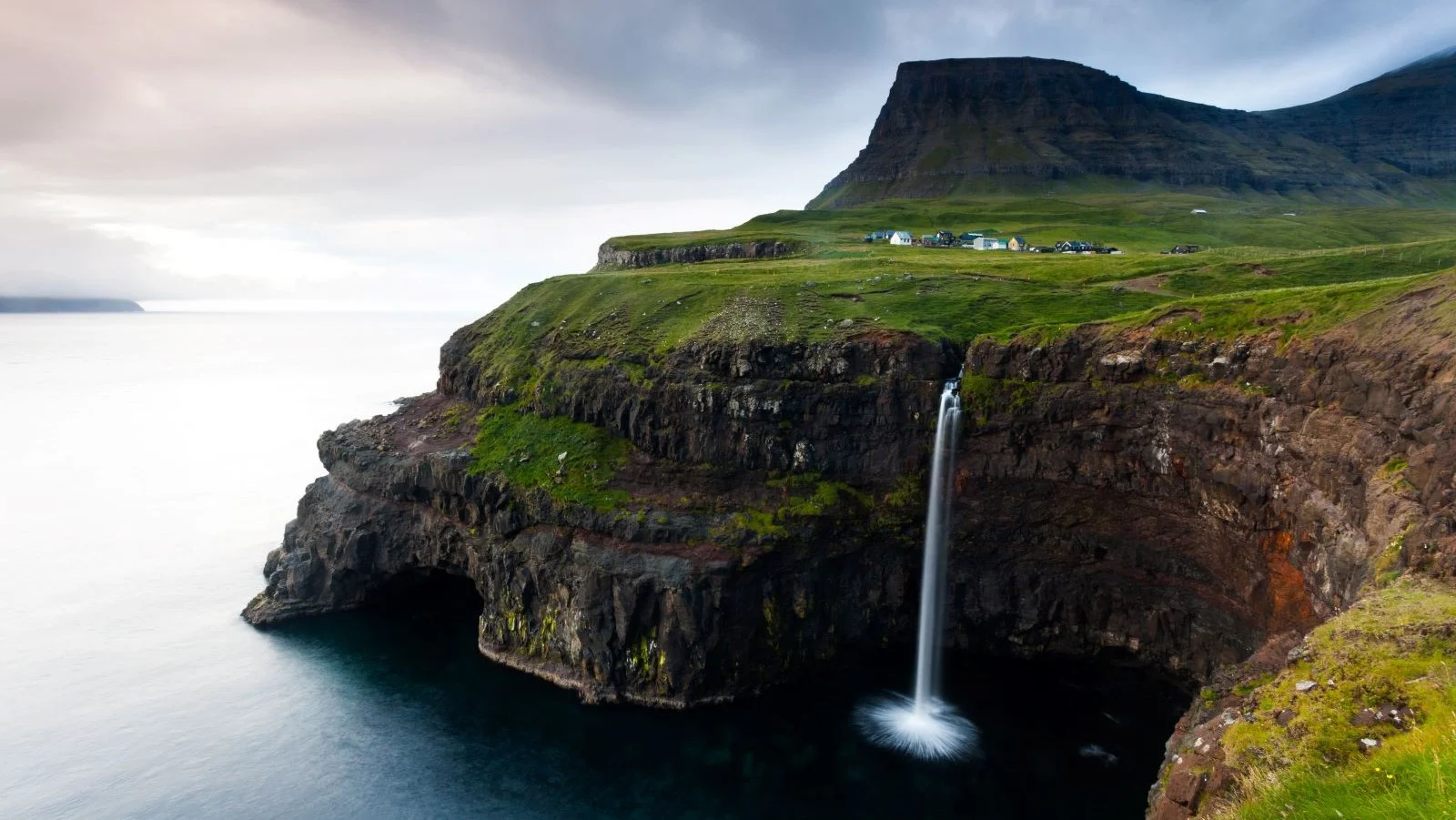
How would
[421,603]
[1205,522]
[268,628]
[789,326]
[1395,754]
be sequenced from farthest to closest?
[421,603]
[268,628]
[789,326]
[1205,522]
[1395,754]

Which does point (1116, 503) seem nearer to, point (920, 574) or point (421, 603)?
point (920, 574)

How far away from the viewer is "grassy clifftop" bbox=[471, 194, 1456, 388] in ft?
154

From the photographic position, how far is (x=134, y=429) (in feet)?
479

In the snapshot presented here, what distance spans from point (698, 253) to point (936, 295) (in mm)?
48603

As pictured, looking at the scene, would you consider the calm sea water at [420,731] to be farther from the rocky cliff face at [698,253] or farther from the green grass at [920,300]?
the rocky cliff face at [698,253]

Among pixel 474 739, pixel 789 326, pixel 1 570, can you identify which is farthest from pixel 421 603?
pixel 1 570

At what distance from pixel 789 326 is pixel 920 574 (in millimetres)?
21883

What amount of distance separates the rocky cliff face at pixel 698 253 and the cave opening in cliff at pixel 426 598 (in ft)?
180

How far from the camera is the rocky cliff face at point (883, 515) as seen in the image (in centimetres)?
4094

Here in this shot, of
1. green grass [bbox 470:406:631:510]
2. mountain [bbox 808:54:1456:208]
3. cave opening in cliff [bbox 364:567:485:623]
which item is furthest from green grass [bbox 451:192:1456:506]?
mountain [bbox 808:54:1456:208]

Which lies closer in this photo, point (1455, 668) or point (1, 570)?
point (1455, 668)

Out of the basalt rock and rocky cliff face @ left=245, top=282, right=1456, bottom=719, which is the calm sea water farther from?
the basalt rock

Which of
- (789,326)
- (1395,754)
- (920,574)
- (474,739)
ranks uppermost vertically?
(789,326)

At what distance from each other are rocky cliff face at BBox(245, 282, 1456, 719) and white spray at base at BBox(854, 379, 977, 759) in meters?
1.08
